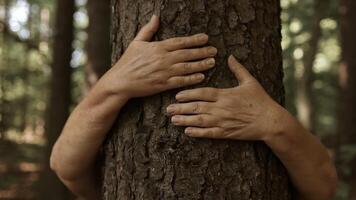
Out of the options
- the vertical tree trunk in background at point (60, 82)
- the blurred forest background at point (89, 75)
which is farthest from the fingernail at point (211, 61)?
the vertical tree trunk in background at point (60, 82)

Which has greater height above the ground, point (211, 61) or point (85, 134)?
point (211, 61)

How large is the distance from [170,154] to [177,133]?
84 millimetres

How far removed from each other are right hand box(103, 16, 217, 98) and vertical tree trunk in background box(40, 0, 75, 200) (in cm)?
595

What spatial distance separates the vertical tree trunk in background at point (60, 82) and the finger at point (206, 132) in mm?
6072

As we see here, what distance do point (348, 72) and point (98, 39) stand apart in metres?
4.95

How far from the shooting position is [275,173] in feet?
7.07

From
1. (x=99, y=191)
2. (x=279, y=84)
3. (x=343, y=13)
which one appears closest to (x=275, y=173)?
(x=279, y=84)

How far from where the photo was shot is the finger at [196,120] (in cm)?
197

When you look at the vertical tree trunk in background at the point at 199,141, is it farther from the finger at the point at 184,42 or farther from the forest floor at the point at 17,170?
the forest floor at the point at 17,170

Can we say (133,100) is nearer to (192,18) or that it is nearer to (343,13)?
(192,18)

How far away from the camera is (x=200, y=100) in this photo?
1.99 metres

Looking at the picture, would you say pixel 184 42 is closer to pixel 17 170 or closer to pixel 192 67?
pixel 192 67

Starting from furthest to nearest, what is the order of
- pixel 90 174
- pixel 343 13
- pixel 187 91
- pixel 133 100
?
pixel 343 13 → pixel 90 174 → pixel 133 100 → pixel 187 91

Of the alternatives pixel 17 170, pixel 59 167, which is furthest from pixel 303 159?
pixel 17 170
